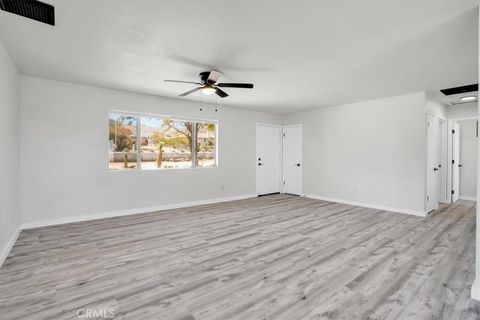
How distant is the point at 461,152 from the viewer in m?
6.43

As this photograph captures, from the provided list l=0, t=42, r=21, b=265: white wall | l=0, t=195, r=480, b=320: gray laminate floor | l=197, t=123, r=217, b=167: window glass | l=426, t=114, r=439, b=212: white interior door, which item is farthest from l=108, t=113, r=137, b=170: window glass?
l=426, t=114, r=439, b=212: white interior door

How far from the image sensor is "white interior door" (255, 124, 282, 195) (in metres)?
7.00

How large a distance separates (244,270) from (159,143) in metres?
3.73

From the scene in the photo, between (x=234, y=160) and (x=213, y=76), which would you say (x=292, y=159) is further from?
(x=213, y=76)

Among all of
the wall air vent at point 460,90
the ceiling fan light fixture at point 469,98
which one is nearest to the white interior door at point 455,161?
the ceiling fan light fixture at point 469,98

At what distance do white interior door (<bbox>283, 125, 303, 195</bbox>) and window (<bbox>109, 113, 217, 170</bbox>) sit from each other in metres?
2.44

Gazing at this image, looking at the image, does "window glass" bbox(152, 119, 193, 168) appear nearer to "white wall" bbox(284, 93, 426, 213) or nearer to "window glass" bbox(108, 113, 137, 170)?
"window glass" bbox(108, 113, 137, 170)

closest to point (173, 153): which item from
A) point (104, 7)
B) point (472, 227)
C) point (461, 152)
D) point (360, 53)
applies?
point (104, 7)

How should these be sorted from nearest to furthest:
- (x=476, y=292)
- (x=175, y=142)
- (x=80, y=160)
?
(x=476, y=292), (x=80, y=160), (x=175, y=142)

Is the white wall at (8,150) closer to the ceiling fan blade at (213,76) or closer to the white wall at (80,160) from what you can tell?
the white wall at (80,160)

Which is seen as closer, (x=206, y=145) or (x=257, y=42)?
(x=257, y=42)

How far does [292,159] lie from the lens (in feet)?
23.7

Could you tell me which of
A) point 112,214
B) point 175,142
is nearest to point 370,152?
point 175,142

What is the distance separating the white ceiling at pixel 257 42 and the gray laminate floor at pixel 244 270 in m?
2.48
